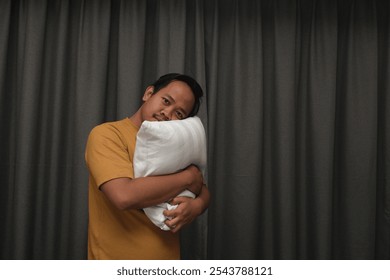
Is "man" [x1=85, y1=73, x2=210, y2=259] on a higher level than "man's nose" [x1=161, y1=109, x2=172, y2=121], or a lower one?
lower

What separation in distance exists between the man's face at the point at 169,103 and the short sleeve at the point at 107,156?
14cm

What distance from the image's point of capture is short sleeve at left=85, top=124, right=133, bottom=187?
1069 mm

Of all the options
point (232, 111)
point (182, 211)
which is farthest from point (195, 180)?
point (232, 111)

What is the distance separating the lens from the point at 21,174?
80.3 inches

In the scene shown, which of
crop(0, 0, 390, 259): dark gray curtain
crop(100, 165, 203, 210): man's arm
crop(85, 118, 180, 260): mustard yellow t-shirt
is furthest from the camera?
crop(0, 0, 390, 259): dark gray curtain

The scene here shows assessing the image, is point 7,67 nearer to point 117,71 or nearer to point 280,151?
point 117,71

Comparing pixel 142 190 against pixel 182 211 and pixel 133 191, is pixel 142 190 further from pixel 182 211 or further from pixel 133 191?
pixel 182 211

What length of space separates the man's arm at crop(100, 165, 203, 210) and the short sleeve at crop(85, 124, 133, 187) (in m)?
0.02

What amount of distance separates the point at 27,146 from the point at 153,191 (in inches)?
51.1

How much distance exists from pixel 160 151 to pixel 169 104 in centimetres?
23

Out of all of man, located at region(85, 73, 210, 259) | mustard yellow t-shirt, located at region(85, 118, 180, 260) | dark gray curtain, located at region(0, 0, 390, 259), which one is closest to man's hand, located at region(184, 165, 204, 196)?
man, located at region(85, 73, 210, 259)

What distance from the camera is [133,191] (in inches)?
41.0

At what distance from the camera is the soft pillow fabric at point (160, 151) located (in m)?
1.09

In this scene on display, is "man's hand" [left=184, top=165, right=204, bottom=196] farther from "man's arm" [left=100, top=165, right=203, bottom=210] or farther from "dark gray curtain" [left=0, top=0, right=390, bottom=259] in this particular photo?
"dark gray curtain" [left=0, top=0, right=390, bottom=259]
